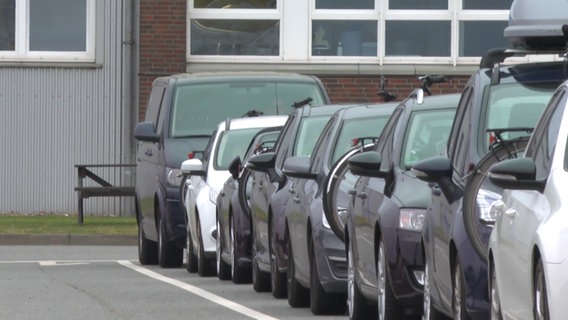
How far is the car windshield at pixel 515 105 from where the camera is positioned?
34.5 feet

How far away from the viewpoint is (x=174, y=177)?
20516mm

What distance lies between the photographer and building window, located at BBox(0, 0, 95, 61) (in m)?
32.2

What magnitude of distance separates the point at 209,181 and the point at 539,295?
11.4 meters

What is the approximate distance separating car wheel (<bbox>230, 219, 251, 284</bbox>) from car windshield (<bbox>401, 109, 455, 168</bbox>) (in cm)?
462

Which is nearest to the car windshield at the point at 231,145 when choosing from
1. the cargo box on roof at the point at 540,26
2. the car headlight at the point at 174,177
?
the car headlight at the point at 174,177

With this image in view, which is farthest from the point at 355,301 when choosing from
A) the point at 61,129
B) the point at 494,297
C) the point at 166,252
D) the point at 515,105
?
the point at 61,129

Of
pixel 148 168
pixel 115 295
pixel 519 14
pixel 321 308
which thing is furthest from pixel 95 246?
pixel 519 14

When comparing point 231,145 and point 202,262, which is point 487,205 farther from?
point 231,145

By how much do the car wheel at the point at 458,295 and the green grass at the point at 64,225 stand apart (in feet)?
54.5

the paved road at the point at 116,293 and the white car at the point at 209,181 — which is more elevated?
the white car at the point at 209,181

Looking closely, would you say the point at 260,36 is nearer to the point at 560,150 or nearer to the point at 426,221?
the point at 426,221

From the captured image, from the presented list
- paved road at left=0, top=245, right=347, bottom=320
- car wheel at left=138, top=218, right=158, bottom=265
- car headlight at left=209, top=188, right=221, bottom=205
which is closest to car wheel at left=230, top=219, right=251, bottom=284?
paved road at left=0, top=245, right=347, bottom=320

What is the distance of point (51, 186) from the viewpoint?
32.3 meters

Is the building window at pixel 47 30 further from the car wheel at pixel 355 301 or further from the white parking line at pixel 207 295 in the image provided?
the car wheel at pixel 355 301
